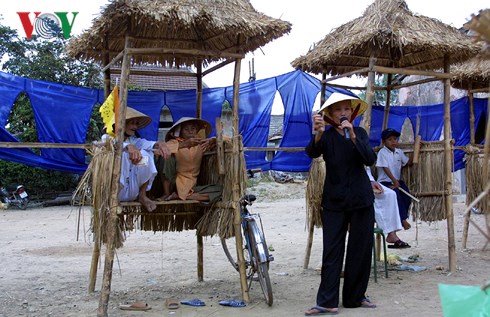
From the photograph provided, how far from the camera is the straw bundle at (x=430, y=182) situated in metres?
6.82

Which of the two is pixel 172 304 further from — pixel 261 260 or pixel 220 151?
pixel 220 151

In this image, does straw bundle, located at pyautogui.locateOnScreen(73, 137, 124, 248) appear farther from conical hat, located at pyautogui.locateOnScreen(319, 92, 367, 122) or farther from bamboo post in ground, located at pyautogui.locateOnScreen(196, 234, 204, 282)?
conical hat, located at pyautogui.locateOnScreen(319, 92, 367, 122)

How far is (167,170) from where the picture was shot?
5.67 metres

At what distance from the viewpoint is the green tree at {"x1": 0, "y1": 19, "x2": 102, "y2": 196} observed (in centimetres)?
1678

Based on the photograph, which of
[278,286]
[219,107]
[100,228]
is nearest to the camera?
[100,228]

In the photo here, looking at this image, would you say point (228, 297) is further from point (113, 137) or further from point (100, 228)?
point (113, 137)

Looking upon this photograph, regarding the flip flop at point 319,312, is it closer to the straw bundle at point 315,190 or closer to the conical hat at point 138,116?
the straw bundle at point 315,190

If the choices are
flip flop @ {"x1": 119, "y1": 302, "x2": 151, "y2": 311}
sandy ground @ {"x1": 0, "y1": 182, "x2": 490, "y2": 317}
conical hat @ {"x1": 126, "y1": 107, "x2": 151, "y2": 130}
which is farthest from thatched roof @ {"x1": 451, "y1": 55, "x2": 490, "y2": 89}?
flip flop @ {"x1": 119, "y1": 302, "x2": 151, "y2": 311}

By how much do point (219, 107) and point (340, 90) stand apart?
6.33ft

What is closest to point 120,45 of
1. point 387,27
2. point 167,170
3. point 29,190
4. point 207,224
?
point 167,170

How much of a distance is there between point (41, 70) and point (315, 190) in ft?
42.4

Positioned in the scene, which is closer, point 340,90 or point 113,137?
point 113,137

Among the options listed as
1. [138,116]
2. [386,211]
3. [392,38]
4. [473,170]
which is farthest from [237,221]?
[473,170]

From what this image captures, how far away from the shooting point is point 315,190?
628 centimetres
